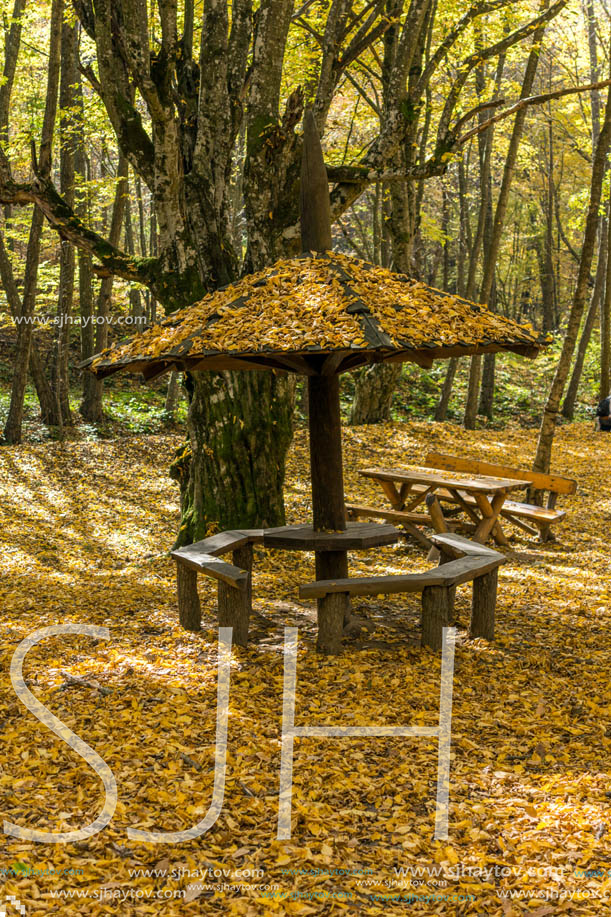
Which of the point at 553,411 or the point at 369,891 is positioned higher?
the point at 553,411

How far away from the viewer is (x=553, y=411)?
32.2 feet

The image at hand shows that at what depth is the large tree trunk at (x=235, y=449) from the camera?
7812 mm

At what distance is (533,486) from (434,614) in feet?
14.2

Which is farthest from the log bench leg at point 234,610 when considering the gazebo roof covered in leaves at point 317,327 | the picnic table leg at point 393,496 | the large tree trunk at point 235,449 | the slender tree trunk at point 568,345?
the slender tree trunk at point 568,345

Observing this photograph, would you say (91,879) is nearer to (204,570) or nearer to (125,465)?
(204,570)

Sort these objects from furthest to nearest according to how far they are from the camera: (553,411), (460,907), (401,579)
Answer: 1. (553,411)
2. (401,579)
3. (460,907)

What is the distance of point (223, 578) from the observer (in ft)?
17.4

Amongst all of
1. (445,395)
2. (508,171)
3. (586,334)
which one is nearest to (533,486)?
(508,171)

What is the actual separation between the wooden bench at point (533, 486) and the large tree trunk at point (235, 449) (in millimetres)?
2342

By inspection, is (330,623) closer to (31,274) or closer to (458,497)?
(458,497)

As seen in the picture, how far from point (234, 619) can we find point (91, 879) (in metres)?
2.55

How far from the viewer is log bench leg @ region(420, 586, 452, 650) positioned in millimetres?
5316

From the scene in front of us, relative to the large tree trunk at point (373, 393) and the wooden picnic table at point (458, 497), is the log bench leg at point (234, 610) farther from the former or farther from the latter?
the large tree trunk at point (373, 393)

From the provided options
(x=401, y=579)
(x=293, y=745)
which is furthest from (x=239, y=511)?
(x=293, y=745)
